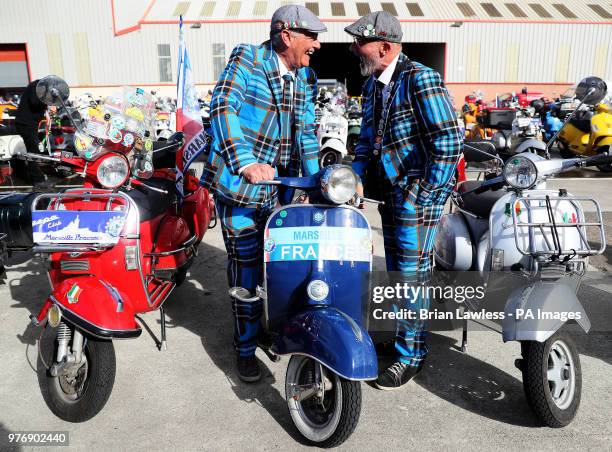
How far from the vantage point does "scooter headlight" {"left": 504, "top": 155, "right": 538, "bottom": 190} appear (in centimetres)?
264

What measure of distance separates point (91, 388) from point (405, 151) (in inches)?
74.2

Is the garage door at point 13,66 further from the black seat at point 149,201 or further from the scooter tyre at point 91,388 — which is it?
the scooter tyre at point 91,388

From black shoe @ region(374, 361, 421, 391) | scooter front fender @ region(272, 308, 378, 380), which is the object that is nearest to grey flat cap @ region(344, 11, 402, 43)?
scooter front fender @ region(272, 308, 378, 380)

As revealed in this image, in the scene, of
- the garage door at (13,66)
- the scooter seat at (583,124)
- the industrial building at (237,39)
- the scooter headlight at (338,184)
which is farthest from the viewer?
the garage door at (13,66)

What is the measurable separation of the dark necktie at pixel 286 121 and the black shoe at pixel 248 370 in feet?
3.56

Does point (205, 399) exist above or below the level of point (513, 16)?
A: below

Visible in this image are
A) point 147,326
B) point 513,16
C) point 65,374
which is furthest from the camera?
point 513,16

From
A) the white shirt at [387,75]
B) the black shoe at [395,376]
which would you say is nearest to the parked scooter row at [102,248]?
the black shoe at [395,376]

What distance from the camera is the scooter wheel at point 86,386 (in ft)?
7.76

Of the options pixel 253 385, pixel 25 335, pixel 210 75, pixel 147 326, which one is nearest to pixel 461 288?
pixel 253 385

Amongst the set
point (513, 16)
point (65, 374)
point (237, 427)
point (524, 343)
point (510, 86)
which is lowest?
point (237, 427)

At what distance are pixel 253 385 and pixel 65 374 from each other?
928 millimetres

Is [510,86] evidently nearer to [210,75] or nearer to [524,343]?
[210,75]

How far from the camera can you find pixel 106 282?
2635 millimetres
